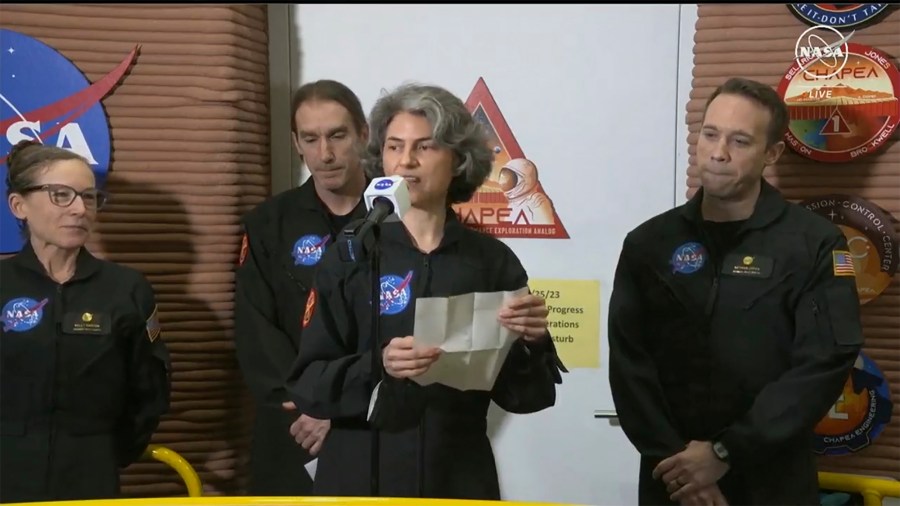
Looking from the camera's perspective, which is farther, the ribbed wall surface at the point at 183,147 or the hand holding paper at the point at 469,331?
the ribbed wall surface at the point at 183,147

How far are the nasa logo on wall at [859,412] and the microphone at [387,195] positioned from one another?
38.1 inches

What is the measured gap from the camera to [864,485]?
1.68 metres

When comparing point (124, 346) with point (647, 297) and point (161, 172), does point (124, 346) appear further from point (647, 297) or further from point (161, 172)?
point (647, 297)

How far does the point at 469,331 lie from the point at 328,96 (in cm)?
60

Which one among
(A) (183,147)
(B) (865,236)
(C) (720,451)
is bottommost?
(C) (720,451)

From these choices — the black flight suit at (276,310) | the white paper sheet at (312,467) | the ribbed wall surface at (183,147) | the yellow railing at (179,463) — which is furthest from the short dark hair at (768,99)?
the yellow railing at (179,463)

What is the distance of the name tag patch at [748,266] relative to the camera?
5.21 feet

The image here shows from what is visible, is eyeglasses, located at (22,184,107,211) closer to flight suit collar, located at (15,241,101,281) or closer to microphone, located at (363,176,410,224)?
flight suit collar, located at (15,241,101,281)

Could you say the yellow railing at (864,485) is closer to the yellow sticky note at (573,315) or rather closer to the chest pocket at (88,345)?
the yellow sticky note at (573,315)

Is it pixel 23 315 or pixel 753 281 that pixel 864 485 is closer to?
pixel 753 281

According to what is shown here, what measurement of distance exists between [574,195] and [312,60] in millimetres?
631

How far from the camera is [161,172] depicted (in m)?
1.76

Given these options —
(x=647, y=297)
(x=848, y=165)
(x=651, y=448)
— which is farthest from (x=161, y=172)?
(x=848, y=165)
